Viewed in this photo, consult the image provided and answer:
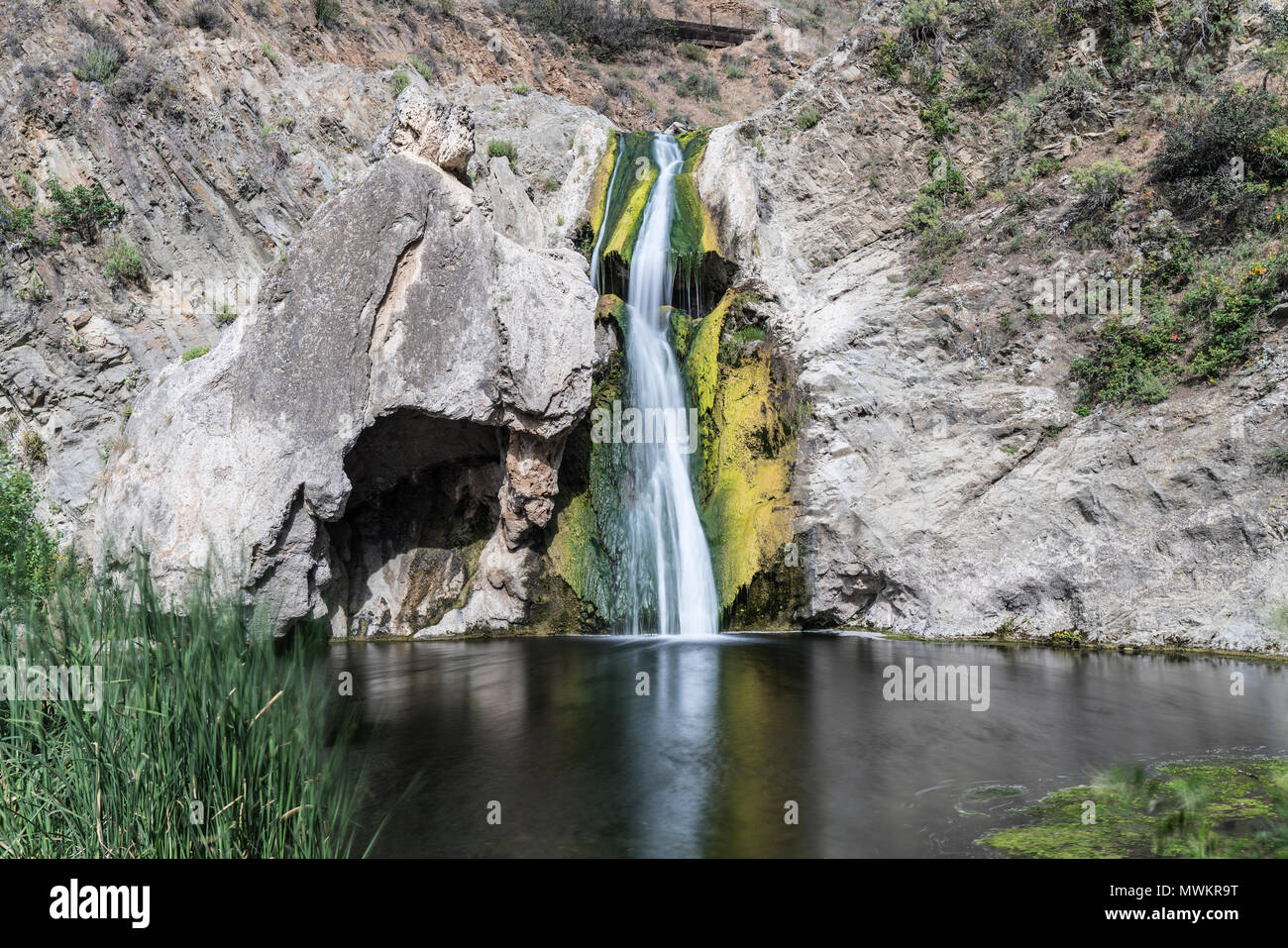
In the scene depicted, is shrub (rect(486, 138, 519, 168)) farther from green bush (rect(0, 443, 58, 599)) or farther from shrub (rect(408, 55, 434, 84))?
green bush (rect(0, 443, 58, 599))

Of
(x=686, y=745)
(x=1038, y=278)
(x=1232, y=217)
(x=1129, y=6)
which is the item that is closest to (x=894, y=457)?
(x=1038, y=278)

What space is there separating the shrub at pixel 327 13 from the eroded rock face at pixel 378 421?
46.3 feet

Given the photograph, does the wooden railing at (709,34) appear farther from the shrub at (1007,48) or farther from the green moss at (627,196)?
the shrub at (1007,48)

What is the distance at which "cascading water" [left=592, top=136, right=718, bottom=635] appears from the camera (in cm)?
1653

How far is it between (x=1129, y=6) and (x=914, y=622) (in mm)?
16314

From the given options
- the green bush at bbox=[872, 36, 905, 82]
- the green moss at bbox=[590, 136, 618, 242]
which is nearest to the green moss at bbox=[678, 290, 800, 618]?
the green moss at bbox=[590, 136, 618, 242]

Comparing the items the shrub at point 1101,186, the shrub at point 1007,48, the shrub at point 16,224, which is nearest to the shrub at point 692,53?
the shrub at point 1007,48

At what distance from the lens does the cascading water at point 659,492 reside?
16531mm

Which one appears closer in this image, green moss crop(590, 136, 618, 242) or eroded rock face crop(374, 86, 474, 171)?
eroded rock face crop(374, 86, 474, 171)

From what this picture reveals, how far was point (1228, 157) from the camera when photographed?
15.3 m

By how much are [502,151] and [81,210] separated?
1179 centimetres

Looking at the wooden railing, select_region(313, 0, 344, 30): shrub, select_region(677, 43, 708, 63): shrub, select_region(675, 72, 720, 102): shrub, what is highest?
the wooden railing

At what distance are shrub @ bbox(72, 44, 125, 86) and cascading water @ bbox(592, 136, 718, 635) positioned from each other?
43.2ft

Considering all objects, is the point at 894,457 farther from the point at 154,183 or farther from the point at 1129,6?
the point at 154,183
